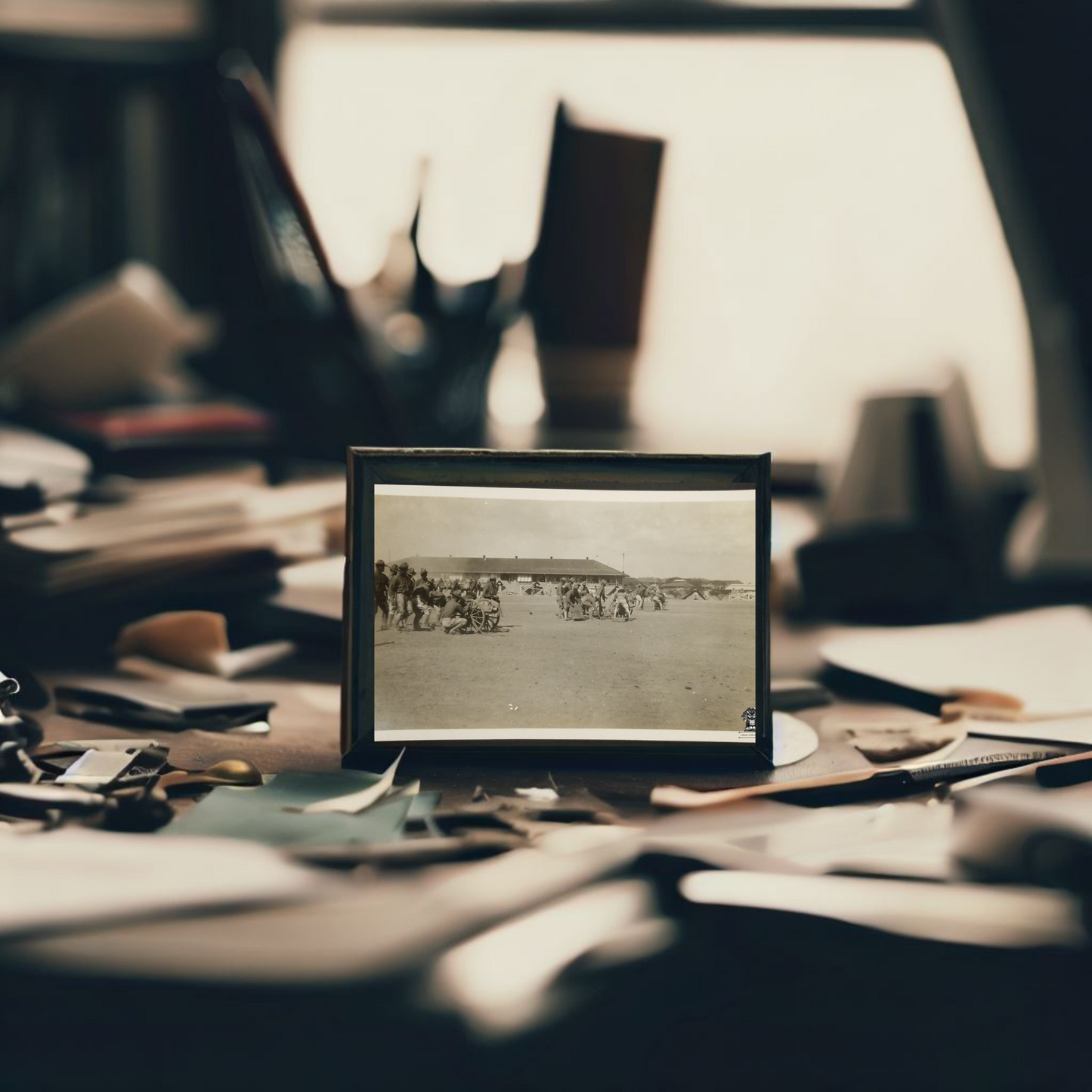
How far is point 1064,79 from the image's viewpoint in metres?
0.79

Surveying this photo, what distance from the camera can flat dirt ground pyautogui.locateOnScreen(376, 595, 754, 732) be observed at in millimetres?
476

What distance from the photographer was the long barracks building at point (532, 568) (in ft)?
1.57

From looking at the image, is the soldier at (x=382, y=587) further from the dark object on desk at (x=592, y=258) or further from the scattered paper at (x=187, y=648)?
the dark object on desk at (x=592, y=258)

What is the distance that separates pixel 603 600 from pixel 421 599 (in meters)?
0.08

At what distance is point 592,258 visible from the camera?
1.02 metres

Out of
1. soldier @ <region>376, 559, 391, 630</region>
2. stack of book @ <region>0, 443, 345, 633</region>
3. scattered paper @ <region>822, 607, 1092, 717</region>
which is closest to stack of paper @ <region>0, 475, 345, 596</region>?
stack of book @ <region>0, 443, 345, 633</region>

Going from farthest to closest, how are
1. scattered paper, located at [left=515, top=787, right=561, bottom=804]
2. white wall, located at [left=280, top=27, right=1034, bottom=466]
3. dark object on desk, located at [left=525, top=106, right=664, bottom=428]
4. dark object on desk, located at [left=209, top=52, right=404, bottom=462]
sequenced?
white wall, located at [left=280, top=27, right=1034, bottom=466], dark object on desk, located at [left=525, top=106, right=664, bottom=428], dark object on desk, located at [left=209, top=52, right=404, bottom=462], scattered paper, located at [left=515, top=787, right=561, bottom=804]

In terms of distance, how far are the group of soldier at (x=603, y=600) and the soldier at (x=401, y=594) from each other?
0.22 feet

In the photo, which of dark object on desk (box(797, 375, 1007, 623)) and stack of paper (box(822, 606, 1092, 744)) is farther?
dark object on desk (box(797, 375, 1007, 623))

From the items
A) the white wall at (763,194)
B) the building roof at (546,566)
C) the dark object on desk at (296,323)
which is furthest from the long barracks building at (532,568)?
the white wall at (763,194)

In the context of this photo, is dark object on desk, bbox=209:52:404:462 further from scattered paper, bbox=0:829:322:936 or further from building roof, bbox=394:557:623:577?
scattered paper, bbox=0:829:322:936

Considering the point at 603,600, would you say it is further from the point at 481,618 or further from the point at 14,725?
the point at 14,725

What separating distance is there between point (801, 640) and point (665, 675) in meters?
0.28

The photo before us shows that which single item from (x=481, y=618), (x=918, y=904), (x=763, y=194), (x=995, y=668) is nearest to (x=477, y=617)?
(x=481, y=618)
